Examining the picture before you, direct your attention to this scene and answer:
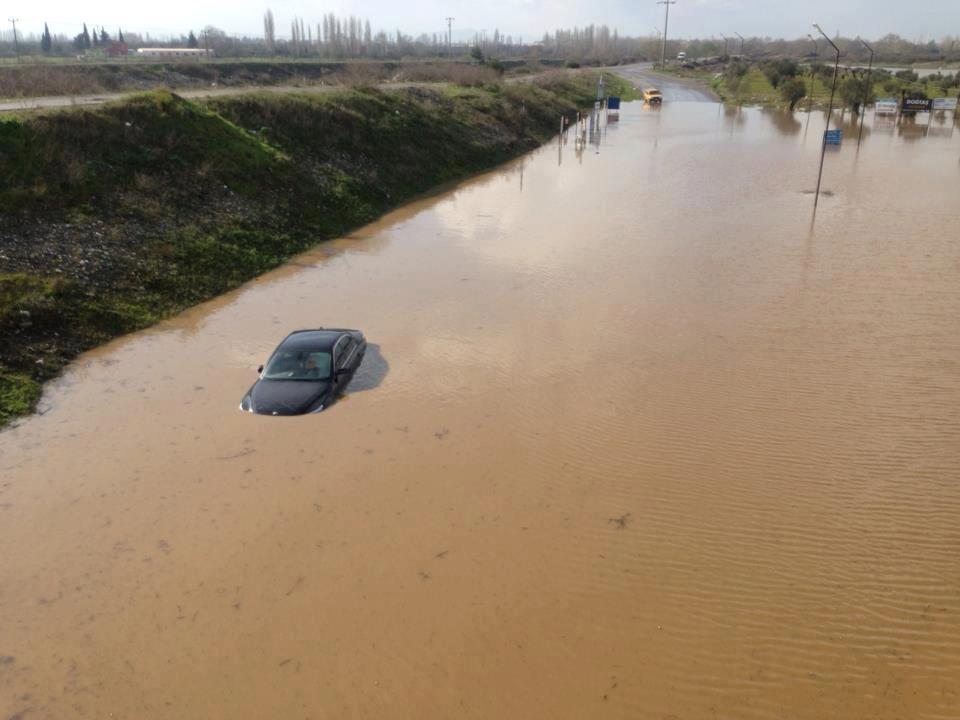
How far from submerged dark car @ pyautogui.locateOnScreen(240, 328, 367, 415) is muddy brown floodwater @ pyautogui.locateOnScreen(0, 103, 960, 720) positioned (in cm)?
39

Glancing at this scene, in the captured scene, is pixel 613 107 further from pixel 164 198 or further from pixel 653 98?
pixel 164 198

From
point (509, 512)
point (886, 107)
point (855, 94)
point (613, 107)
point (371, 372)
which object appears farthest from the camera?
point (613, 107)

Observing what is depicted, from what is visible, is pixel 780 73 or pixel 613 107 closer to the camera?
pixel 613 107

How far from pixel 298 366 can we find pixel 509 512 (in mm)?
5618

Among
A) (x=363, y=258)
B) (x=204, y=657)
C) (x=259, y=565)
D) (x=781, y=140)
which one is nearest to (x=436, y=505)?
(x=259, y=565)

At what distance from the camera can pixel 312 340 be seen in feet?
47.2

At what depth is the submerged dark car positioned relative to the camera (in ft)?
43.9

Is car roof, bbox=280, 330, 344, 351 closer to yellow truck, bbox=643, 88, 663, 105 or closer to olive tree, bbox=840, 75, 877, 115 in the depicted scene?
olive tree, bbox=840, 75, 877, 115

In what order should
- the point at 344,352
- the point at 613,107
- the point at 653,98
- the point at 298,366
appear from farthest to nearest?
the point at 653,98 → the point at 613,107 → the point at 344,352 → the point at 298,366

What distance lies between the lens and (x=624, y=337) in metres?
17.3

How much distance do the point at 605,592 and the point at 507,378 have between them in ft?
21.1

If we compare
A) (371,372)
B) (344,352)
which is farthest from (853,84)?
(344,352)

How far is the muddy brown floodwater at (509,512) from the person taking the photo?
8.12 meters

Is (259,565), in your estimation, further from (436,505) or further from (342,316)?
(342,316)
